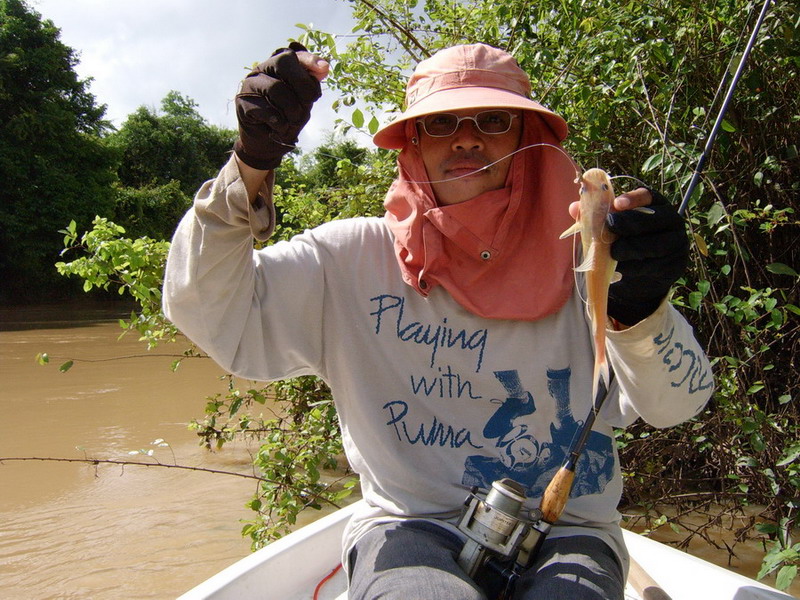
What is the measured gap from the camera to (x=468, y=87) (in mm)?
1906

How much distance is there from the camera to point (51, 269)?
23031mm

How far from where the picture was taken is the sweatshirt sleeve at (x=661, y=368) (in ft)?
5.24

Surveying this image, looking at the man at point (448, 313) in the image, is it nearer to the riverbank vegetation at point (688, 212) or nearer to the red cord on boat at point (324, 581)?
the red cord on boat at point (324, 581)

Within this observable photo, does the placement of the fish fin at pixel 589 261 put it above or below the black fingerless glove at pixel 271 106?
below

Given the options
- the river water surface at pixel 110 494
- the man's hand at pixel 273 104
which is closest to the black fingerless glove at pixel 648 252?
the man's hand at pixel 273 104

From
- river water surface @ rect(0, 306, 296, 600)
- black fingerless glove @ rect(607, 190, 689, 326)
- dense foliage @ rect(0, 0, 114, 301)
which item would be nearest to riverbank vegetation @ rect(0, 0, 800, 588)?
river water surface @ rect(0, 306, 296, 600)

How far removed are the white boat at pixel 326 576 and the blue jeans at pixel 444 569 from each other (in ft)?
1.82

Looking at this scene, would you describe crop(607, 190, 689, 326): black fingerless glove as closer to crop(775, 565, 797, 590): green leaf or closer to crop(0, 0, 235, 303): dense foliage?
crop(775, 565, 797, 590): green leaf

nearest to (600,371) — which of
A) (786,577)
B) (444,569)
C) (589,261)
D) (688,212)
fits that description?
(589,261)

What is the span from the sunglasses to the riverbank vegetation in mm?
1295

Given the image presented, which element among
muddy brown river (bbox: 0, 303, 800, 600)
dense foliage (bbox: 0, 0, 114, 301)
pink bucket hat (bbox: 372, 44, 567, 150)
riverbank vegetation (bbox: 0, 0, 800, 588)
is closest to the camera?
pink bucket hat (bbox: 372, 44, 567, 150)

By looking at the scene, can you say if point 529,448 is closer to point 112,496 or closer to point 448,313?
point 448,313

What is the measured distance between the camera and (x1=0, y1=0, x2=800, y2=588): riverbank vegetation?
10.2 feet

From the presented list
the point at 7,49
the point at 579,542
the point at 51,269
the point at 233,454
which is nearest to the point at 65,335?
the point at 51,269
